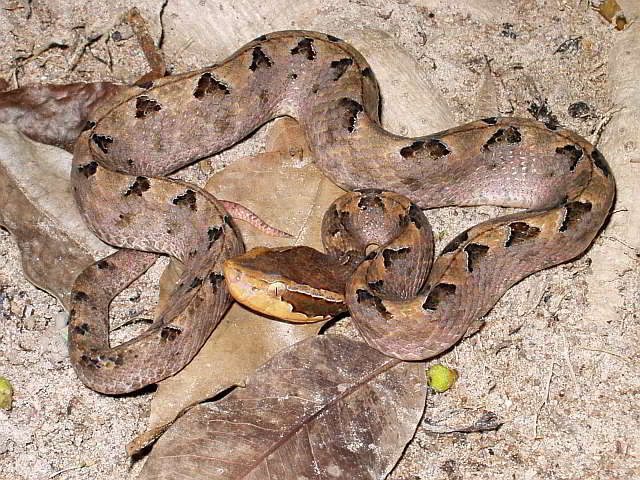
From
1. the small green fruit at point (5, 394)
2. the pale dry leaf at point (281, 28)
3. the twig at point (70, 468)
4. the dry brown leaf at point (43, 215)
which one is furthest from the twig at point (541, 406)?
the small green fruit at point (5, 394)

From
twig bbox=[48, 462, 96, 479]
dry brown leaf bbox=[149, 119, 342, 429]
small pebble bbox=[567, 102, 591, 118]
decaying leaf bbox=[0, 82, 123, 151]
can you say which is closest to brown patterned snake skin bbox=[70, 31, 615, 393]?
dry brown leaf bbox=[149, 119, 342, 429]

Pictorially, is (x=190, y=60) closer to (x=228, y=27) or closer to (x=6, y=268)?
(x=228, y=27)

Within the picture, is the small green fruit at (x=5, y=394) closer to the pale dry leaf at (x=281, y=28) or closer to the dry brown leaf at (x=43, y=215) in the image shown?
the dry brown leaf at (x=43, y=215)

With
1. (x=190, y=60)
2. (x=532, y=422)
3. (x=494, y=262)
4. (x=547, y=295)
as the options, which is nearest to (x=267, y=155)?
(x=190, y=60)

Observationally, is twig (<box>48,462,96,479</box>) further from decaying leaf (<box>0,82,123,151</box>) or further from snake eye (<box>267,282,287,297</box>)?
decaying leaf (<box>0,82,123,151</box>)

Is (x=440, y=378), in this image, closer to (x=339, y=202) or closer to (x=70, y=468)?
(x=339, y=202)

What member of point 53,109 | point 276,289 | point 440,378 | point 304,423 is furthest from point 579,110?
point 53,109

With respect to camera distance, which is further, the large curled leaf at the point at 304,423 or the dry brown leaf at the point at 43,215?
the dry brown leaf at the point at 43,215
